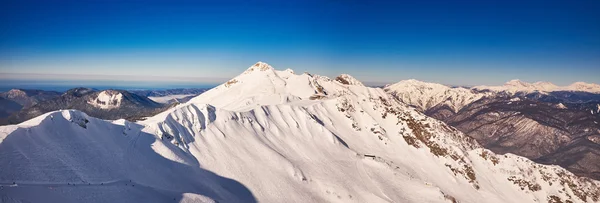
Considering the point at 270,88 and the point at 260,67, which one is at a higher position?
the point at 260,67

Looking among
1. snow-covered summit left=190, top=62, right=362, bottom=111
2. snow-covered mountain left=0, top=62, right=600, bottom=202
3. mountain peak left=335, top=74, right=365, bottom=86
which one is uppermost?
A: mountain peak left=335, top=74, right=365, bottom=86

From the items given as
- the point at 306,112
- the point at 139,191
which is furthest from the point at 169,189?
the point at 306,112

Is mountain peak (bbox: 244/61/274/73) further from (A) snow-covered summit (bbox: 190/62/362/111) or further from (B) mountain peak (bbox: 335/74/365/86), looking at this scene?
(B) mountain peak (bbox: 335/74/365/86)

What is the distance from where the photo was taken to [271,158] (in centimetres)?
8419

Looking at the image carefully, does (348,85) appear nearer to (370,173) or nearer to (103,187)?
(370,173)

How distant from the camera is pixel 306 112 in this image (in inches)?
4835

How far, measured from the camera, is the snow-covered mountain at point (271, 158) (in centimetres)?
4509

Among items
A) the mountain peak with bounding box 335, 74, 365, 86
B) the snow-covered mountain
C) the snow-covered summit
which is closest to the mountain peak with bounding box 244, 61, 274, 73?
the snow-covered summit

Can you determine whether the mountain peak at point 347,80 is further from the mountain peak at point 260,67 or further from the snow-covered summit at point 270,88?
the mountain peak at point 260,67

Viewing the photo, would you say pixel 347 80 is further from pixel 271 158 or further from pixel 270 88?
pixel 271 158

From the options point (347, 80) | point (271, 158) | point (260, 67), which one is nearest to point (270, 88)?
point (260, 67)

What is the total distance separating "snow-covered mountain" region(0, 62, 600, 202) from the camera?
4509 centimetres

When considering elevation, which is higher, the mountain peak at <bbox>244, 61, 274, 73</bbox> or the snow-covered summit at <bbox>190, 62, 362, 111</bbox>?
the mountain peak at <bbox>244, 61, 274, 73</bbox>

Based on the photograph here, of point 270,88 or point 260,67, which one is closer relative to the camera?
point 270,88
